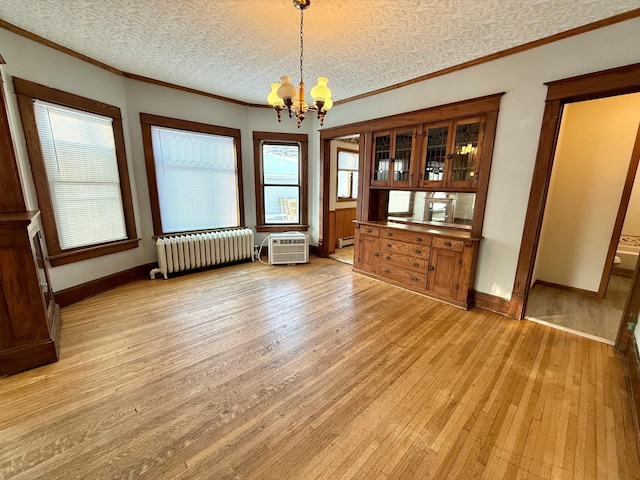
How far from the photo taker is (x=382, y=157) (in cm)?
398

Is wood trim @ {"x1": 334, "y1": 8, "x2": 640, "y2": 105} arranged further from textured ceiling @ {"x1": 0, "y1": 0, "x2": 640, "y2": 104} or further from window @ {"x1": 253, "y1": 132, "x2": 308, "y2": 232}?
window @ {"x1": 253, "y1": 132, "x2": 308, "y2": 232}

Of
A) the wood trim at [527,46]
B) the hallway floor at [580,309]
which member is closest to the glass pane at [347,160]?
the wood trim at [527,46]

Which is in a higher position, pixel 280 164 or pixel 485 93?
pixel 485 93

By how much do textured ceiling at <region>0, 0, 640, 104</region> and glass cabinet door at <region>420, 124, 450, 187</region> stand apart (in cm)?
72

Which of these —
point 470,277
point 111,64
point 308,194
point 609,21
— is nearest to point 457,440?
point 470,277

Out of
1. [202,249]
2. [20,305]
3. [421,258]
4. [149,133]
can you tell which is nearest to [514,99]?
[421,258]

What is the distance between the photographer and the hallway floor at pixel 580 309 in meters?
2.78

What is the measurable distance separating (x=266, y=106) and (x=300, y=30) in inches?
99.3

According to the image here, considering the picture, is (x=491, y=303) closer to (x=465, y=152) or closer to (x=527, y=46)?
(x=465, y=152)

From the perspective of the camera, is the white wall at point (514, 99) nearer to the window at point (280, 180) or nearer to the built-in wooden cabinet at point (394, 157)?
the built-in wooden cabinet at point (394, 157)

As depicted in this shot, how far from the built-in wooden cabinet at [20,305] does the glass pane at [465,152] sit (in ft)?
13.6

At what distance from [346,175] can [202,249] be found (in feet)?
11.3

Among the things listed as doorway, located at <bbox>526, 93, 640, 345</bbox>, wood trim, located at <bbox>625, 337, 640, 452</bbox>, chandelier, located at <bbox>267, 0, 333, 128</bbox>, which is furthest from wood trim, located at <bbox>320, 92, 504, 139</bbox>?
wood trim, located at <bbox>625, 337, 640, 452</bbox>

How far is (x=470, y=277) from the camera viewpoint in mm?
3086
